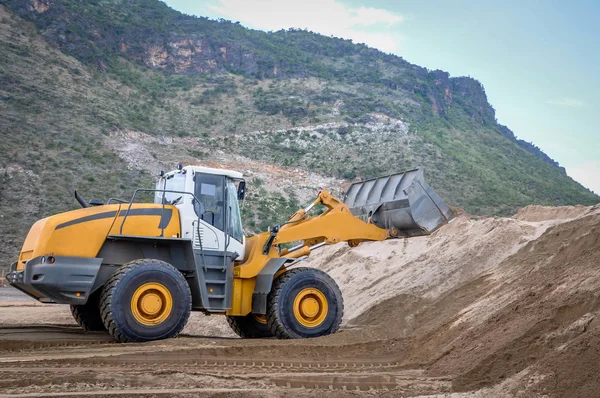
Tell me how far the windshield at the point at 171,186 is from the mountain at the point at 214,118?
23670mm

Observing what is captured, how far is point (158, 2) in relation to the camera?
8225 cm

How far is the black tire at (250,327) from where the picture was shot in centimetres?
1228

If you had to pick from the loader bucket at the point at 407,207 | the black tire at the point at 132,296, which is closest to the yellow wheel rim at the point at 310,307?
the black tire at the point at 132,296

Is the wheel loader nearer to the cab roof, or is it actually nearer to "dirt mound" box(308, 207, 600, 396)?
the cab roof

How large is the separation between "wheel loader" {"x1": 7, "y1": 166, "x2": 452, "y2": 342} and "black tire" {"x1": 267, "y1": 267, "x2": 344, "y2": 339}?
0.02m

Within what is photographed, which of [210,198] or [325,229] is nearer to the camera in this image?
[210,198]

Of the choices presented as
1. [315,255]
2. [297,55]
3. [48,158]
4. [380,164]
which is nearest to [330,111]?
[380,164]

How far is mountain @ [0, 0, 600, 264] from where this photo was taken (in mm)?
41938

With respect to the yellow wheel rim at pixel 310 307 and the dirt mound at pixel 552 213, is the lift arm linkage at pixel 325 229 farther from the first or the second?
the dirt mound at pixel 552 213

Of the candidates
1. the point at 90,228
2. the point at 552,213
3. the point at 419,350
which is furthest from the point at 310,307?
the point at 552,213

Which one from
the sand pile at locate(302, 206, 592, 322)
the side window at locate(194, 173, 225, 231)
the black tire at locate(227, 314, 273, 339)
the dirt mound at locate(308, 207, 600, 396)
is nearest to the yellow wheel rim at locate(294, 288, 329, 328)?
the dirt mound at locate(308, 207, 600, 396)

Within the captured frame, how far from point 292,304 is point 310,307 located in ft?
1.20

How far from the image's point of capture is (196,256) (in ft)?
35.6

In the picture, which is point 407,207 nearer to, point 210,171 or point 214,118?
point 210,171
